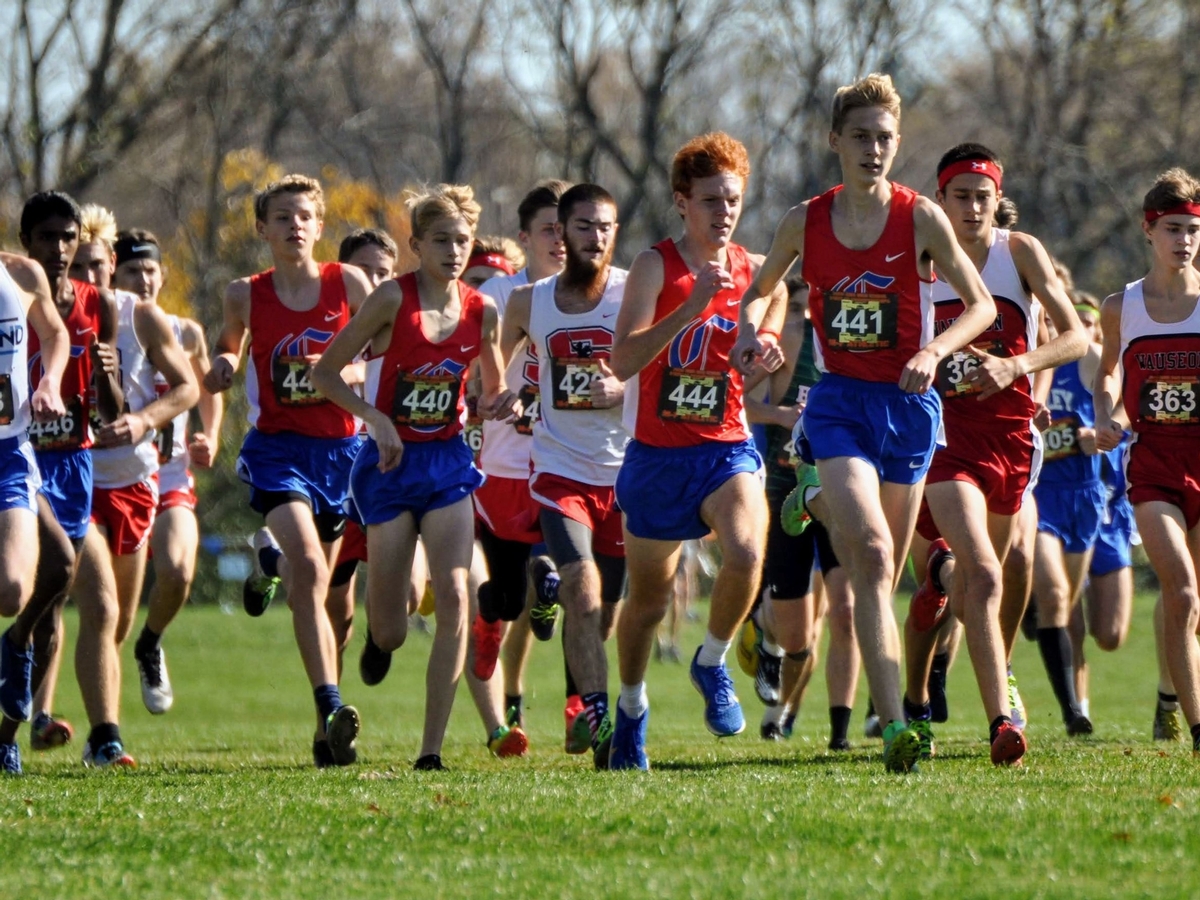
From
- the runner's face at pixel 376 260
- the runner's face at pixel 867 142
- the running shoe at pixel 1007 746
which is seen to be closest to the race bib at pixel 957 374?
the runner's face at pixel 867 142

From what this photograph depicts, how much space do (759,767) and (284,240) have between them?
3234 mm

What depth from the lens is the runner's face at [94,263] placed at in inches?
370

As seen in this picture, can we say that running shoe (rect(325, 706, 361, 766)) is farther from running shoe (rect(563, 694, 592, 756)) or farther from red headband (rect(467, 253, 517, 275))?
red headband (rect(467, 253, 517, 275))

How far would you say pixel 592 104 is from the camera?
3284 centimetres

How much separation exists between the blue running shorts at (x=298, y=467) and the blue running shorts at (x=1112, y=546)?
15.1 ft

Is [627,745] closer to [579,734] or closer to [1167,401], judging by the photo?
[579,734]

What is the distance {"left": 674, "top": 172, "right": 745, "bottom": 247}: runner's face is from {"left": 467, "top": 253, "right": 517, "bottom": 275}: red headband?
3.25 m

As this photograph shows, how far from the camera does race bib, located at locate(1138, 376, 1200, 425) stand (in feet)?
27.6

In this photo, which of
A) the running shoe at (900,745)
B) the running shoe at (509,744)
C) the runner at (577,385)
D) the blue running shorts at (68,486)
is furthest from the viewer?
the running shoe at (509,744)

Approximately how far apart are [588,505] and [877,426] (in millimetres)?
1822

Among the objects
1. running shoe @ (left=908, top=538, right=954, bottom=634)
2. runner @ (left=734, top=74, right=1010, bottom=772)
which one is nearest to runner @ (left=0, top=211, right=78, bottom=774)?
runner @ (left=734, top=74, right=1010, bottom=772)

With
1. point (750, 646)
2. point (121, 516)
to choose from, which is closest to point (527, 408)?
point (750, 646)

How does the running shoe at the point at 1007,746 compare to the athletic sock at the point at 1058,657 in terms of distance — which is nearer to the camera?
the running shoe at the point at 1007,746

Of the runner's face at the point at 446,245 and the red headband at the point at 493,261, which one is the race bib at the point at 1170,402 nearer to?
the runner's face at the point at 446,245
